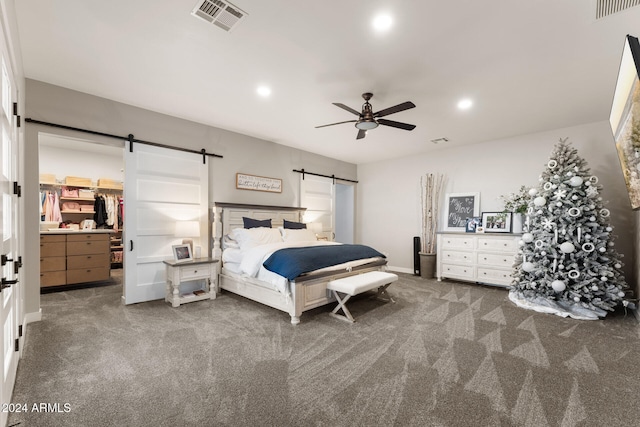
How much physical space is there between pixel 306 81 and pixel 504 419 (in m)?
3.30

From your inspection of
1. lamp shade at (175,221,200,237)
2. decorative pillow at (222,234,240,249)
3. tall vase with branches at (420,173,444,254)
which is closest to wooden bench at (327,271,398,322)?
decorative pillow at (222,234,240,249)

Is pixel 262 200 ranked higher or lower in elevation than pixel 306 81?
lower

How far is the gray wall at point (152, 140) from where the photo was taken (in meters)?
3.17

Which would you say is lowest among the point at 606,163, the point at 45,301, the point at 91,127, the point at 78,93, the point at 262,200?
the point at 45,301

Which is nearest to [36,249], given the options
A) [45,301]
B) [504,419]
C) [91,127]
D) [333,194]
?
[45,301]

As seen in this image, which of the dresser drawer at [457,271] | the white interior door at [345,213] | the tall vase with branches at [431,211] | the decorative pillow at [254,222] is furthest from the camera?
the white interior door at [345,213]

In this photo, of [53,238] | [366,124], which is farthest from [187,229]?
[366,124]

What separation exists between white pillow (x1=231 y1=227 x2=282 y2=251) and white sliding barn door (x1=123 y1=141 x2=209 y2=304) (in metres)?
0.65

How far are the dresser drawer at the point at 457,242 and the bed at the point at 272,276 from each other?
177 centimetres

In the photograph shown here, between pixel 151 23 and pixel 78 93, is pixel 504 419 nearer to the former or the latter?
pixel 151 23

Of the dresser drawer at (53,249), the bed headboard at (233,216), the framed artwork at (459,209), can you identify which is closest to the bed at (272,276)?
the bed headboard at (233,216)

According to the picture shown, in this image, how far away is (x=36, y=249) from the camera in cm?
320

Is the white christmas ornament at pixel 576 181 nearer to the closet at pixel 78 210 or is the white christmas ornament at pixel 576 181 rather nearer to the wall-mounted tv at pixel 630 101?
the wall-mounted tv at pixel 630 101

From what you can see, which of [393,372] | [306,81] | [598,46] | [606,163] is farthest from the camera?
[606,163]
